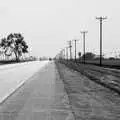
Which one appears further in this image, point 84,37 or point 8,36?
point 8,36

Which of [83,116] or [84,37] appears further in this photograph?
[84,37]

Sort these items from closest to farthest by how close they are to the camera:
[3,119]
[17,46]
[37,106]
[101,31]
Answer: [3,119], [37,106], [101,31], [17,46]

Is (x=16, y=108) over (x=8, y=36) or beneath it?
beneath

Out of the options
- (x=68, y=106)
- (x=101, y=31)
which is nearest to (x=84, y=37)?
(x=101, y=31)

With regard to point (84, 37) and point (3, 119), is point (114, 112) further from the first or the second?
point (84, 37)

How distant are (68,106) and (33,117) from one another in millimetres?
2444

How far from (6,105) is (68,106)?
228cm

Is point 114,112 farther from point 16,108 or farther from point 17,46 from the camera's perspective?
point 17,46

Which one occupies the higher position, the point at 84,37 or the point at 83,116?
the point at 84,37

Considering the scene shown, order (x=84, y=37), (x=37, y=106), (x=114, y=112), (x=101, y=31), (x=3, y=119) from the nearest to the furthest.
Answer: (x=3, y=119)
(x=114, y=112)
(x=37, y=106)
(x=101, y=31)
(x=84, y=37)

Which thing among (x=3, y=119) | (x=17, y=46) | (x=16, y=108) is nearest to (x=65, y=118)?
(x=3, y=119)

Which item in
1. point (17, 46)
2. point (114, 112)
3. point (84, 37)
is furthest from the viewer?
point (17, 46)

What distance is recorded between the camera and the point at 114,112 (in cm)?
909

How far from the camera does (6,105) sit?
1030 cm
